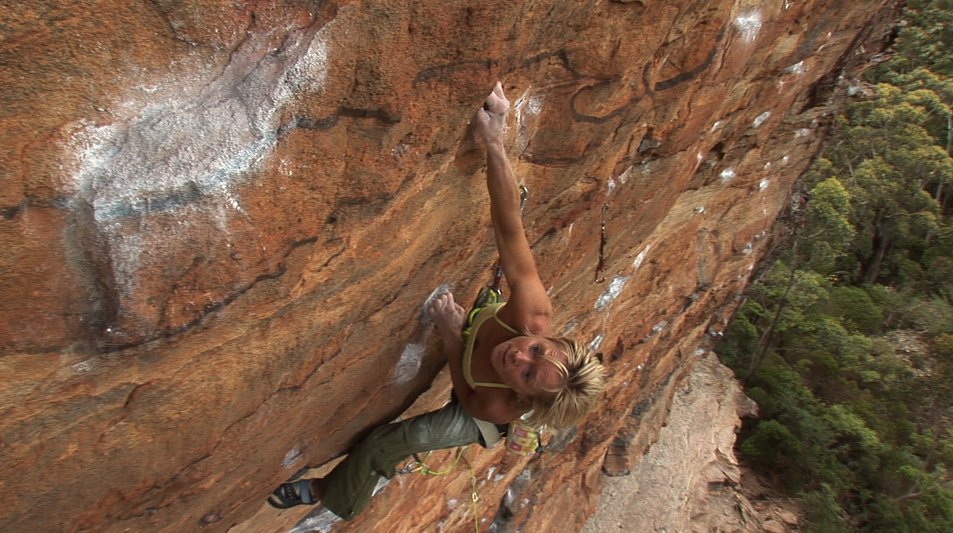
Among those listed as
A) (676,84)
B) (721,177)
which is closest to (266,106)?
(676,84)

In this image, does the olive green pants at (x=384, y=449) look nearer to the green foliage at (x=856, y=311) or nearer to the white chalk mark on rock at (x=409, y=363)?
the white chalk mark on rock at (x=409, y=363)

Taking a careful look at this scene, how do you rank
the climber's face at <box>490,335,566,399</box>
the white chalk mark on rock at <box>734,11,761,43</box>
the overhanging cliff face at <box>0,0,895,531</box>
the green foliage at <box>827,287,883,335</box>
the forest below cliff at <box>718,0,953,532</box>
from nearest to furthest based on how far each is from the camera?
the overhanging cliff face at <box>0,0,895,531</box>
the climber's face at <box>490,335,566,399</box>
the white chalk mark on rock at <box>734,11,761,43</box>
the forest below cliff at <box>718,0,953,532</box>
the green foliage at <box>827,287,883,335</box>

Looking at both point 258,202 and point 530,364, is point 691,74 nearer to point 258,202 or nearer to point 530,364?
point 530,364

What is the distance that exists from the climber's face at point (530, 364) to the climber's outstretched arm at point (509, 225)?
15 centimetres

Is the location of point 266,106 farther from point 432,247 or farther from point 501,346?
point 501,346

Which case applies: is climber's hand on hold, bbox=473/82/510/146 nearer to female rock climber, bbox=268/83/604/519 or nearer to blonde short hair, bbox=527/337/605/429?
female rock climber, bbox=268/83/604/519

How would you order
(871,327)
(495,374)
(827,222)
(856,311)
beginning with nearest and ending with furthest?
(495,374)
(827,222)
(871,327)
(856,311)

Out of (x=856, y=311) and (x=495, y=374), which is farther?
(x=856, y=311)

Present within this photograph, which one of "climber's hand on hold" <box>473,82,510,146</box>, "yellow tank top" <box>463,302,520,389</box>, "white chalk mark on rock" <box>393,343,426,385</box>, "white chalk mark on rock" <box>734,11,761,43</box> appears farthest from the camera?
"white chalk mark on rock" <box>734,11,761,43</box>

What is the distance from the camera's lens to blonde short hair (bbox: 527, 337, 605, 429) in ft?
8.26

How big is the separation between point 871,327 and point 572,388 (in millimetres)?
15455

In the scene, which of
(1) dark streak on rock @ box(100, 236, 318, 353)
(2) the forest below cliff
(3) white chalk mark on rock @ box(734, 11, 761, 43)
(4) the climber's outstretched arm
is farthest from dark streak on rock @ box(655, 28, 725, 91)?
(2) the forest below cliff

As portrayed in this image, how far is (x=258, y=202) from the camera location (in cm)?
185

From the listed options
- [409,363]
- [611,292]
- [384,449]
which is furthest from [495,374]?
[611,292]
